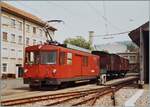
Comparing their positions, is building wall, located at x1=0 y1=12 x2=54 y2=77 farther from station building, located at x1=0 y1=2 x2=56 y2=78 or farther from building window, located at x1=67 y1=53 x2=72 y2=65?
building window, located at x1=67 y1=53 x2=72 y2=65

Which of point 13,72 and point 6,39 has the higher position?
point 6,39

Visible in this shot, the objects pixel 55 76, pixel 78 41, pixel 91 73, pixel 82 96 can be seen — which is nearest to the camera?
pixel 82 96

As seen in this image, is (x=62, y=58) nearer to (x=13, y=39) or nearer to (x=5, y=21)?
(x=5, y=21)

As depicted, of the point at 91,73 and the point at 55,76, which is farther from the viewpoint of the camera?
the point at 91,73

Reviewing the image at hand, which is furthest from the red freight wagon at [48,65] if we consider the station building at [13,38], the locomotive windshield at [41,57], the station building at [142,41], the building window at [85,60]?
the station building at [13,38]

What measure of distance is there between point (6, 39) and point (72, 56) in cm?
3623

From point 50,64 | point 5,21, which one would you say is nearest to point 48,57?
point 50,64

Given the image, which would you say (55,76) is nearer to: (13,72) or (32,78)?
(32,78)

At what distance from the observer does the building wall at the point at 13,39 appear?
56188 millimetres

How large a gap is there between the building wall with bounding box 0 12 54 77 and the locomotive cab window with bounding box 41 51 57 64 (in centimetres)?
3418

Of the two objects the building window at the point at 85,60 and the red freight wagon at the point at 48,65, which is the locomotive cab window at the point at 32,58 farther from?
the building window at the point at 85,60

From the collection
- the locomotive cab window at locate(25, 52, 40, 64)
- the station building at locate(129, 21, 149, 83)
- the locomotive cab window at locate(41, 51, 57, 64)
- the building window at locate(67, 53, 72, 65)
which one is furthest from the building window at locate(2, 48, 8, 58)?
the locomotive cab window at locate(41, 51, 57, 64)

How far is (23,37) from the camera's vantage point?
207 feet

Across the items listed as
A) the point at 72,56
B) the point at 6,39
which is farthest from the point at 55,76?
the point at 6,39
